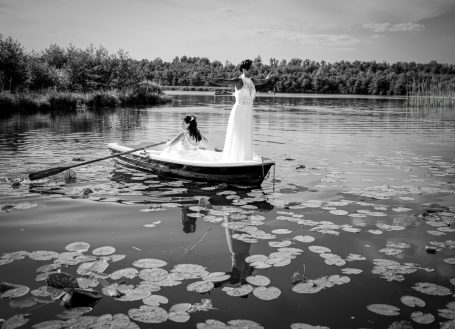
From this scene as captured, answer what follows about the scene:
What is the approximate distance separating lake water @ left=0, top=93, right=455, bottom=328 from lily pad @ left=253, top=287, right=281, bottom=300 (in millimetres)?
11

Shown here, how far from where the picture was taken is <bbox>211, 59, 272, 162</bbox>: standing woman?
855 centimetres

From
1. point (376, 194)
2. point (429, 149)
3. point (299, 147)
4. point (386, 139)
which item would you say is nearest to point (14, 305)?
point (376, 194)

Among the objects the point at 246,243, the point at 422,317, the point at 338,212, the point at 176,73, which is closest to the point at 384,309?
the point at 422,317

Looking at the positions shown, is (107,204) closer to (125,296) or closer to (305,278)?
(125,296)

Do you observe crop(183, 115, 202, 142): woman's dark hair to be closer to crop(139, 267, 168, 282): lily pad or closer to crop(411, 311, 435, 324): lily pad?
crop(139, 267, 168, 282): lily pad

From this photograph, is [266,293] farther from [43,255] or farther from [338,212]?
[338,212]

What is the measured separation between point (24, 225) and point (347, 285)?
4993 millimetres

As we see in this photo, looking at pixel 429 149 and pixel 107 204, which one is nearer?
pixel 107 204

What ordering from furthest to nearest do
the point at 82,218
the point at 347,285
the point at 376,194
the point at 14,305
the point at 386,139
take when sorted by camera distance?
1. the point at 386,139
2. the point at 376,194
3. the point at 82,218
4. the point at 347,285
5. the point at 14,305

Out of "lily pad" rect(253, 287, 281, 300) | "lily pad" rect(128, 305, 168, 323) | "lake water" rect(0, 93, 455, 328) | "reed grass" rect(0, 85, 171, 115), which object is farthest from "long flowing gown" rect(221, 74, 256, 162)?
"reed grass" rect(0, 85, 171, 115)

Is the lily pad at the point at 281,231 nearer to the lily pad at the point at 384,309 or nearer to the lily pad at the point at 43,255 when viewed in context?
the lily pad at the point at 384,309

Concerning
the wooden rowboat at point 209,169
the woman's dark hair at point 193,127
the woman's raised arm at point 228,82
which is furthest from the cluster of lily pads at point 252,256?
the woman's raised arm at point 228,82

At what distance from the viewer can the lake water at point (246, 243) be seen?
3.77 meters

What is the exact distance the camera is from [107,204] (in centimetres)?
745
